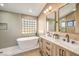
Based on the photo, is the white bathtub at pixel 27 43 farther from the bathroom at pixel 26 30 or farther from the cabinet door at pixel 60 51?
the cabinet door at pixel 60 51

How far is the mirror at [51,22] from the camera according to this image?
324 centimetres

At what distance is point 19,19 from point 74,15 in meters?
1.14

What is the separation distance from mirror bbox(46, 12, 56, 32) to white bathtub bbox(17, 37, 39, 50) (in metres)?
1.05

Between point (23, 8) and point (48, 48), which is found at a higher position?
point (23, 8)

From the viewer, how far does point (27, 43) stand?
90.7 inches

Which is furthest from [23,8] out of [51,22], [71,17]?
[51,22]

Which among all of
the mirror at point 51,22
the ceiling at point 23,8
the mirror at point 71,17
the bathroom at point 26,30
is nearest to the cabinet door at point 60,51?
the bathroom at point 26,30

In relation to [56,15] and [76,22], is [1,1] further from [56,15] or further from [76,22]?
[56,15]

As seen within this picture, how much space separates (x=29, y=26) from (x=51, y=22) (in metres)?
1.27

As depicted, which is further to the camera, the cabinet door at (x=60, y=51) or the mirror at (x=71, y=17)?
the mirror at (x=71, y=17)

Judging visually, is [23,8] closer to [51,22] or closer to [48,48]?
[48,48]

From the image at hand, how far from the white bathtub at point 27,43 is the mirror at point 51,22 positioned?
3.43 ft

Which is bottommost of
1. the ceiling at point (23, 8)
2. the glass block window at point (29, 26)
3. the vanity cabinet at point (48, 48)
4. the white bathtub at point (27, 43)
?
the vanity cabinet at point (48, 48)

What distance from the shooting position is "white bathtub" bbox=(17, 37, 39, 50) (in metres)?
2.24
